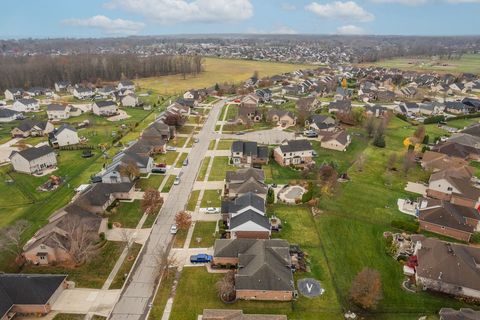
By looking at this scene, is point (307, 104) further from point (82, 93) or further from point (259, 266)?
point (82, 93)

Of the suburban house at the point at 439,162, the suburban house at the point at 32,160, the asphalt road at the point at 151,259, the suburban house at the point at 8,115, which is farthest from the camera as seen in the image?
the suburban house at the point at 8,115

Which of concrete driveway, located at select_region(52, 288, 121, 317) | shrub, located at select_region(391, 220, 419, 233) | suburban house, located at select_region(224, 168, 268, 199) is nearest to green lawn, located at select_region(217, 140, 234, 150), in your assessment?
suburban house, located at select_region(224, 168, 268, 199)

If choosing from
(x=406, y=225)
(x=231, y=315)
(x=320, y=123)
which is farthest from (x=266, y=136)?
(x=231, y=315)

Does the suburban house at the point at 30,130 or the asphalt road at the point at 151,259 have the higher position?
the suburban house at the point at 30,130

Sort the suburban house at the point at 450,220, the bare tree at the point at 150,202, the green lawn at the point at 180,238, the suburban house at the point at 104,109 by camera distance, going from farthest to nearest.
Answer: the suburban house at the point at 104,109, the bare tree at the point at 150,202, the suburban house at the point at 450,220, the green lawn at the point at 180,238

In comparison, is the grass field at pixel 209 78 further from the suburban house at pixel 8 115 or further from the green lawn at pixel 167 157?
the green lawn at pixel 167 157

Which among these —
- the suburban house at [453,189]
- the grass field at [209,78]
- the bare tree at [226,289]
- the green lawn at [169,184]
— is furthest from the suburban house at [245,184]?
the grass field at [209,78]

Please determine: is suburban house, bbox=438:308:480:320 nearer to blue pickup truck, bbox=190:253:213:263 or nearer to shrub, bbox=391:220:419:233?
shrub, bbox=391:220:419:233
